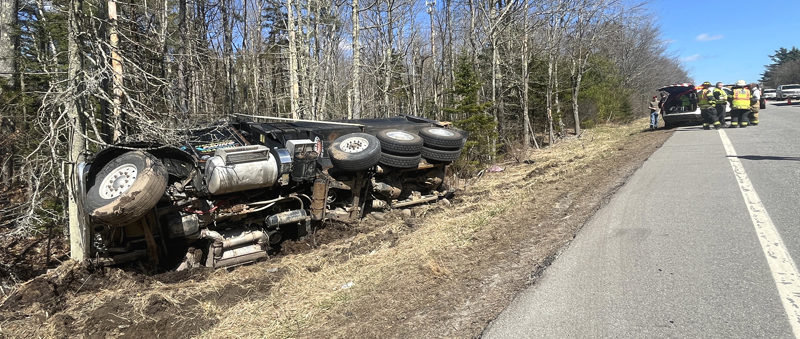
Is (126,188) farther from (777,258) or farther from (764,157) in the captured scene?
(764,157)

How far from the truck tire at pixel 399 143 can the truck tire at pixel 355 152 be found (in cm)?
24

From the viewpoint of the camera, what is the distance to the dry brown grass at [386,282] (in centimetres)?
370

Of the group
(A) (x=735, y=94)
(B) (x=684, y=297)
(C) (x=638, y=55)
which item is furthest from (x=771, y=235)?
(C) (x=638, y=55)

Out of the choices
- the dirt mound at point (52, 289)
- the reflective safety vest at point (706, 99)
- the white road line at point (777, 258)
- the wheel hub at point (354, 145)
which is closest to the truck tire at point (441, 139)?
the wheel hub at point (354, 145)

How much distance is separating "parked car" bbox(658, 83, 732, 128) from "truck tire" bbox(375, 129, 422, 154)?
13205 millimetres

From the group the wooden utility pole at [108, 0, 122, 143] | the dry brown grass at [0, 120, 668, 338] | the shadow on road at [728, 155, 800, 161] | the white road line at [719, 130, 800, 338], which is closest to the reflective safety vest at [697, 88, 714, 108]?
the shadow on road at [728, 155, 800, 161]

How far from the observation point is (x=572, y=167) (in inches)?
425

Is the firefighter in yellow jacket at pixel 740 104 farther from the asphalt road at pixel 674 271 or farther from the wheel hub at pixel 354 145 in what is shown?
the wheel hub at pixel 354 145

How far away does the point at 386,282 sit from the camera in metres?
4.48

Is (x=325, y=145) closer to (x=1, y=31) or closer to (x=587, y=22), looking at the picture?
(x=1, y=31)

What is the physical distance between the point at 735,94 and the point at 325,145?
14023 millimetres

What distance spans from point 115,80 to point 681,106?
58.2ft

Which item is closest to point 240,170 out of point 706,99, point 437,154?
point 437,154

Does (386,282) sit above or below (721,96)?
below
